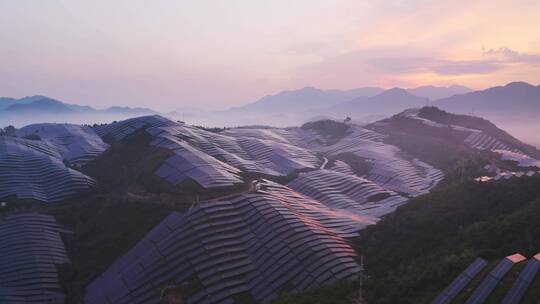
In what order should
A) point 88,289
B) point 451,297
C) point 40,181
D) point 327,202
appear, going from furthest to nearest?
point 40,181, point 327,202, point 88,289, point 451,297

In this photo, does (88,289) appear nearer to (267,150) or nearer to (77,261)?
(77,261)

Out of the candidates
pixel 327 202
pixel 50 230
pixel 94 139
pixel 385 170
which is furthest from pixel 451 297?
pixel 94 139

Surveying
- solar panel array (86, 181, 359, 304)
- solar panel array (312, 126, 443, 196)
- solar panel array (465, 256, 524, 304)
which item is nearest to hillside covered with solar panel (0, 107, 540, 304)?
solar panel array (86, 181, 359, 304)

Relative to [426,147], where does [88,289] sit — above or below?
below

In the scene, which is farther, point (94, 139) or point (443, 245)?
point (94, 139)

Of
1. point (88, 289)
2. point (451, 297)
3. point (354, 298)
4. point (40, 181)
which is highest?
point (451, 297)

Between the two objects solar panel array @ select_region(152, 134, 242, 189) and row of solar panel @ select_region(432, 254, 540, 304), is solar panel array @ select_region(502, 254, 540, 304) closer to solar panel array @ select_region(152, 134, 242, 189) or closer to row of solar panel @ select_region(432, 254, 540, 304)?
row of solar panel @ select_region(432, 254, 540, 304)

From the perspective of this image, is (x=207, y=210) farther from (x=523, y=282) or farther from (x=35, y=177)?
(x=35, y=177)
